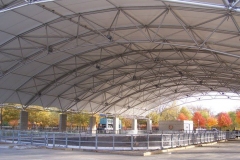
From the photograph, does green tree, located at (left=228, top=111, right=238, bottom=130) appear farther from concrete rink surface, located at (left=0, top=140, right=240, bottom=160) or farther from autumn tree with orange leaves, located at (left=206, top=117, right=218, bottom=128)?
concrete rink surface, located at (left=0, top=140, right=240, bottom=160)

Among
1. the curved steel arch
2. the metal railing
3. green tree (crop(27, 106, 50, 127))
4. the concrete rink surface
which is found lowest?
the concrete rink surface

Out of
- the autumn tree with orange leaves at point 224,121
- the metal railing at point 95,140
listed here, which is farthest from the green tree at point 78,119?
the metal railing at point 95,140

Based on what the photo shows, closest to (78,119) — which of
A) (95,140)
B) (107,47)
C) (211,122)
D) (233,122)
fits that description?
(211,122)

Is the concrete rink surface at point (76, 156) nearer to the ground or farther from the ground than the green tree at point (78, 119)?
nearer to the ground

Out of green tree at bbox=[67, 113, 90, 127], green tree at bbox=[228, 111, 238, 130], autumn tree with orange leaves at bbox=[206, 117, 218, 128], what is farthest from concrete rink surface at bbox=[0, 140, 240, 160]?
autumn tree with orange leaves at bbox=[206, 117, 218, 128]

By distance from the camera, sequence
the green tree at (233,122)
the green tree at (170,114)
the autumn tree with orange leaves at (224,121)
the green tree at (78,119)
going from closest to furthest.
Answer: the green tree at (78,119), the autumn tree with orange leaves at (224,121), the green tree at (233,122), the green tree at (170,114)

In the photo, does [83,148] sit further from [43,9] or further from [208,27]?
[208,27]

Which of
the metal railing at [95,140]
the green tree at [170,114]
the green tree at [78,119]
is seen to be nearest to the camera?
the metal railing at [95,140]

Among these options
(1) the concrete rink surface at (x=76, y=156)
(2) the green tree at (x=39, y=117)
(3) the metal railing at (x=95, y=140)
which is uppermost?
(2) the green tree at (x=39, y=117)

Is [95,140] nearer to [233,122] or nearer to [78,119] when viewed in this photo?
[78,119]

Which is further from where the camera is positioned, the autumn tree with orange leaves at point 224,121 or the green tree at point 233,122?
the green tree at point 233,122

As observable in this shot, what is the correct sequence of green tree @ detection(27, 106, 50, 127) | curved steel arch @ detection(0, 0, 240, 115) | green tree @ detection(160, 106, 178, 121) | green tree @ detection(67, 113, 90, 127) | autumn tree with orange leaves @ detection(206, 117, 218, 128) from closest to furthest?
curved steel arch @ detection(0, 0, 240, 115) < green tree @ detection(27, 106, 50, 127) < green tree @ detection(67, 113, 90, 127) < autumn tree with orange leaves @ detection(206, 117, 218, 128) < green tree @ detection(160, 106, 178, 121)

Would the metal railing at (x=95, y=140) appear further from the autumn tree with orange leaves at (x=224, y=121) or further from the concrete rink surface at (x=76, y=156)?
the autumn tree with orange leaves at (x=224, y=121)

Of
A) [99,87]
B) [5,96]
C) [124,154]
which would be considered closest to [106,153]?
[124,154]
